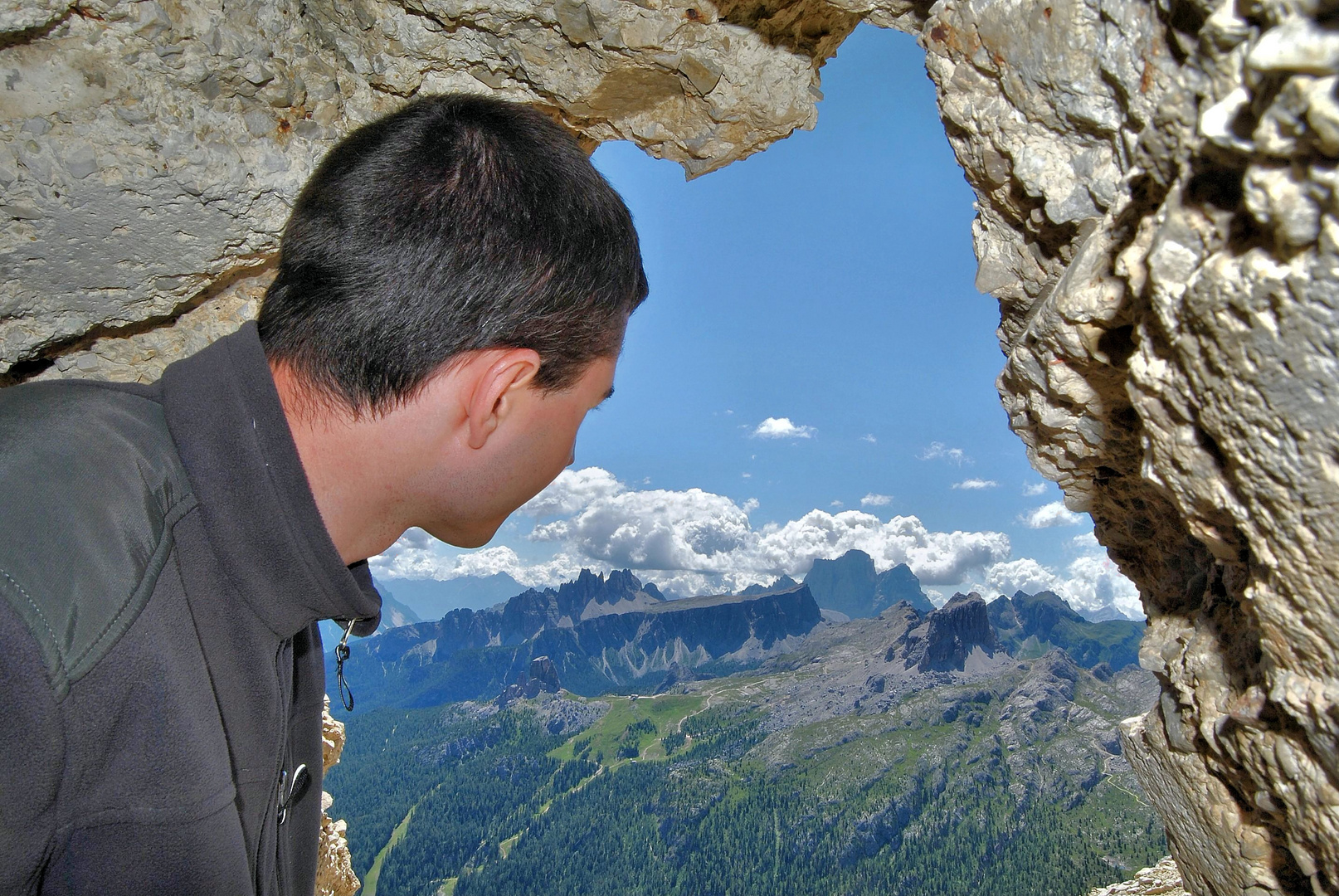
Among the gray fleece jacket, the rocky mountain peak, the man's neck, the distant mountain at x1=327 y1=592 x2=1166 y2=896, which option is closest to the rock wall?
the man's neck

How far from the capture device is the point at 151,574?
44.9 inches

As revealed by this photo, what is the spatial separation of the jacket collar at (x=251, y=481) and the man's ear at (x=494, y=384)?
0.32 meters

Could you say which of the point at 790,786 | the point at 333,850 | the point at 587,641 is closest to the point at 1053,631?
the point at 790,786

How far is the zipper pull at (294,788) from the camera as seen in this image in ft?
5.38

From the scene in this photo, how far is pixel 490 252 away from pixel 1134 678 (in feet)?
278

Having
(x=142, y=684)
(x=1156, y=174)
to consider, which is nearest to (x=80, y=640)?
(x=142, y=684)

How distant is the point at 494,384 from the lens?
143 cm

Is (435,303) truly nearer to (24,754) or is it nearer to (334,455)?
(334,455)

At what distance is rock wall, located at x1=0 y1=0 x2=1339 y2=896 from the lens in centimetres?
96

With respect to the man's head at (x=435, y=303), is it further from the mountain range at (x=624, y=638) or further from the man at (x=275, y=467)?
the mountain range at (x=624, y=638)

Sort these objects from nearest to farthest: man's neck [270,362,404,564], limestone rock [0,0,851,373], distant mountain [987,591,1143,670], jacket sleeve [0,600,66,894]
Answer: jacket sleeve [0,600,66,894]
man's neck [270,362,404,564]
limestone rock [0,0,851,373]
distant mountain [987,591,1143,670]

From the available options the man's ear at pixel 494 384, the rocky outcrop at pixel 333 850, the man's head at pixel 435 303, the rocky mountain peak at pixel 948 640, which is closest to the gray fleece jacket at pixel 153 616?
the man's head at pixel 435 303

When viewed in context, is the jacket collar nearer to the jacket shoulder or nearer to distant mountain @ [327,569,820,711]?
the jacket shoulder

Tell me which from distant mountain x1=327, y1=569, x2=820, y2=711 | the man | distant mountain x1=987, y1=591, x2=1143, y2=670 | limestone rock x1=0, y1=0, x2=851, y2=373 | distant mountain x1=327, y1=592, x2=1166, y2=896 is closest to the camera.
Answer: the man
